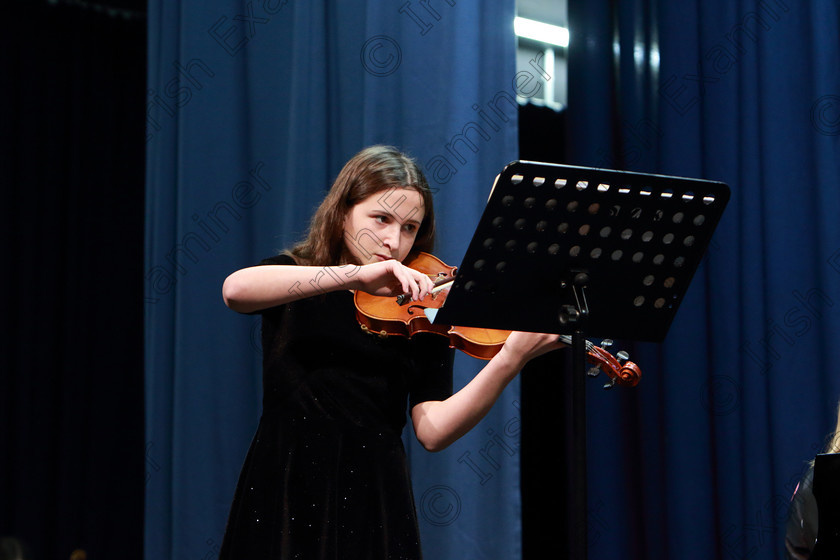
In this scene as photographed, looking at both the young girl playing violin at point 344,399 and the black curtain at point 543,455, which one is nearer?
the young girl playing violin at point 344,399

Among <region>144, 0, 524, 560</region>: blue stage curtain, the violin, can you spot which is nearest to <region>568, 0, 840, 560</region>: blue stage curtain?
<region>144, 0, 524, 560</region>: blue stage curtain

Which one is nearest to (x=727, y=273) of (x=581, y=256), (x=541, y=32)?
(x=541, y=32)

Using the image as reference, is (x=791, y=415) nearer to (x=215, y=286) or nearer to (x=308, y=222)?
(x=308, y=222)

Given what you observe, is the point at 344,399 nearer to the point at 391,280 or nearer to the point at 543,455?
the point at 391,280

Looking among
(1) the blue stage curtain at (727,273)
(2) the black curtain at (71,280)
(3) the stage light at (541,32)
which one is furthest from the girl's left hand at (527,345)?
A: (3) the stage light at (541,32)

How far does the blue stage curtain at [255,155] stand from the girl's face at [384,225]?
81 centimetres

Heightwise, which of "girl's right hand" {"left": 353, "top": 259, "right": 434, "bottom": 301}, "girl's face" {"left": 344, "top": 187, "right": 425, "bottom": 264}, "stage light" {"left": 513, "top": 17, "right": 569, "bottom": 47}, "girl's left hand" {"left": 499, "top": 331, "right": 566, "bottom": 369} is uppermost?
"stage light" {"left": 513, "top": 17, "right": 569, "bottom": 47}

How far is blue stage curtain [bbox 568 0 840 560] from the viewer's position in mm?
2469

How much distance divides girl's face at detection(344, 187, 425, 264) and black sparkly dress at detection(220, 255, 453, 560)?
106 mm

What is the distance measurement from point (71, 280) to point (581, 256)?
84.7 inches

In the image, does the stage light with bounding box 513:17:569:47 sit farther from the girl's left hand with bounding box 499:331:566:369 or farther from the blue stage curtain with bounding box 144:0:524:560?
the girl's left hand with bounding box 499:331:566:369

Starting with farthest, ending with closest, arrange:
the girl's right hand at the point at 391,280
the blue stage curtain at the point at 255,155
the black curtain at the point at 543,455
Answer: the black curtain at the point at 543,455, the blue stage curtain at the point at 255,155, the girl's right hand at the point at 391,280

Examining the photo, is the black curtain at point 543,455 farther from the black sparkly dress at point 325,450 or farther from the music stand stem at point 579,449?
the music stand stem at point 579,449

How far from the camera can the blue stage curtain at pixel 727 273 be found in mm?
2469
